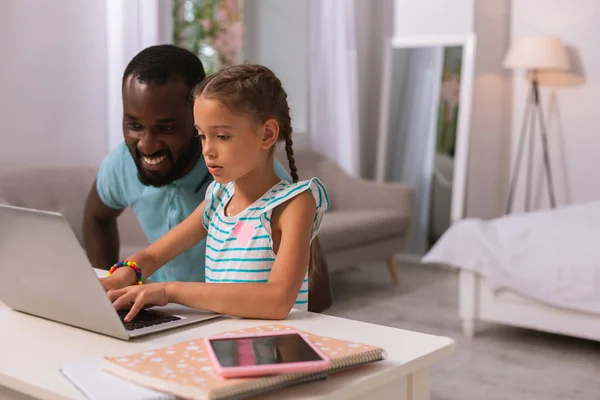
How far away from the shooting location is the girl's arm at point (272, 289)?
1.19 meters

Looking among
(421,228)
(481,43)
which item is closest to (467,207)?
(421,228)

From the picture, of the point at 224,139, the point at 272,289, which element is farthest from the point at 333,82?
the point at 272,289

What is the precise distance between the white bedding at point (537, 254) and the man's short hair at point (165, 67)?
2.07 metres

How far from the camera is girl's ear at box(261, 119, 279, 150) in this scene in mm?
1331

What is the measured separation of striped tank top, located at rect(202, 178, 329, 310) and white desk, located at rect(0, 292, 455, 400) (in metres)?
0.11

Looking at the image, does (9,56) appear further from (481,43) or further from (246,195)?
(481,43)

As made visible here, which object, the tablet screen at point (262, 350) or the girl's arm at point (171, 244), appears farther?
the girl's arm at point (171, 244)

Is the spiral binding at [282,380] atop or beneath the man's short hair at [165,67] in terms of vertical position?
beneath

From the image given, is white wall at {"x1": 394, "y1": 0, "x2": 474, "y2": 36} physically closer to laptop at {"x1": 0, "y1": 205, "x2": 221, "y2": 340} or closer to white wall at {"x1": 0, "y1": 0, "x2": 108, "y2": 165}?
white wall at {"x1": 0, "y1": 0, "x2": 108, "y2": 165}

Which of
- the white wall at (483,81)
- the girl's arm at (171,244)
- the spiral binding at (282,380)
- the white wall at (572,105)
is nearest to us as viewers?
the spiral binding at (282,380)

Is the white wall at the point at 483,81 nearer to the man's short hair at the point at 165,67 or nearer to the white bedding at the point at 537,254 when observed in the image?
the white bedding at the point at 537,254

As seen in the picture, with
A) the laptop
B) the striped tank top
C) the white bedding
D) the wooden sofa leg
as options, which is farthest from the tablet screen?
the wooden sofa leg

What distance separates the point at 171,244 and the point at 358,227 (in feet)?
9.39

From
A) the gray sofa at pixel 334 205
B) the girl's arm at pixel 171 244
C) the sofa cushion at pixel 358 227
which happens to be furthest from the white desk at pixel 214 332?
the sofa cushion at pixel 358 227
